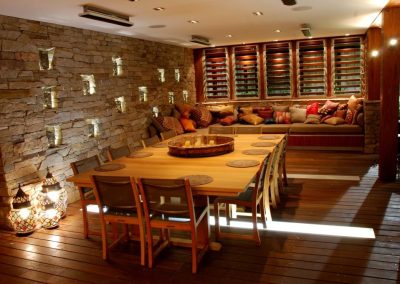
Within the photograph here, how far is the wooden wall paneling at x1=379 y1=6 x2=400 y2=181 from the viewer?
503 centimetres

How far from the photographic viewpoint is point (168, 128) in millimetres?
7152

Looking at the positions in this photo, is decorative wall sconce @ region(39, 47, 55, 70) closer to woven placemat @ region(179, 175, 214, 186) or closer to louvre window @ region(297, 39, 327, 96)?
woven placemat @ region(179, 175, 214, 186)

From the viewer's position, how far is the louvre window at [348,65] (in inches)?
325

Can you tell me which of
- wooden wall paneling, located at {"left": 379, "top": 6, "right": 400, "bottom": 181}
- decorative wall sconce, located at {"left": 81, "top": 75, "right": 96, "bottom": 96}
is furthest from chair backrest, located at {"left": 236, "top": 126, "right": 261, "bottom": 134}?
decorative wall sconce, located at {"left": 81, "top": 75, "right": 96, "bottom": 96}

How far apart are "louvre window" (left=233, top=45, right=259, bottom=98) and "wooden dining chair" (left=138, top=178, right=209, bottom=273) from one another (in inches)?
250

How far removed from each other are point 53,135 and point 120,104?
1641 millimetres

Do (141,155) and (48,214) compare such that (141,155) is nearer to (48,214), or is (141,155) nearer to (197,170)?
(197,170)

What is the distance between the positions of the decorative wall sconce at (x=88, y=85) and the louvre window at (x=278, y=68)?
4780mm

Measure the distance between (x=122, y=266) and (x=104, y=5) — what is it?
2714 mm

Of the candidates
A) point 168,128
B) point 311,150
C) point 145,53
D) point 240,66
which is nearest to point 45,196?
point 168,128

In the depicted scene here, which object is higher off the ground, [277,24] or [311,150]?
[277,24]

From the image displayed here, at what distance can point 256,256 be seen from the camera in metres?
3.28

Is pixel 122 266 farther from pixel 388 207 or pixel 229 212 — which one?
pixel 388 207

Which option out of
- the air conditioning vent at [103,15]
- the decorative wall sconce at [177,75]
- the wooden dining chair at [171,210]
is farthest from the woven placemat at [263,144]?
Answer: the decorative wall sconce at [177,75]
